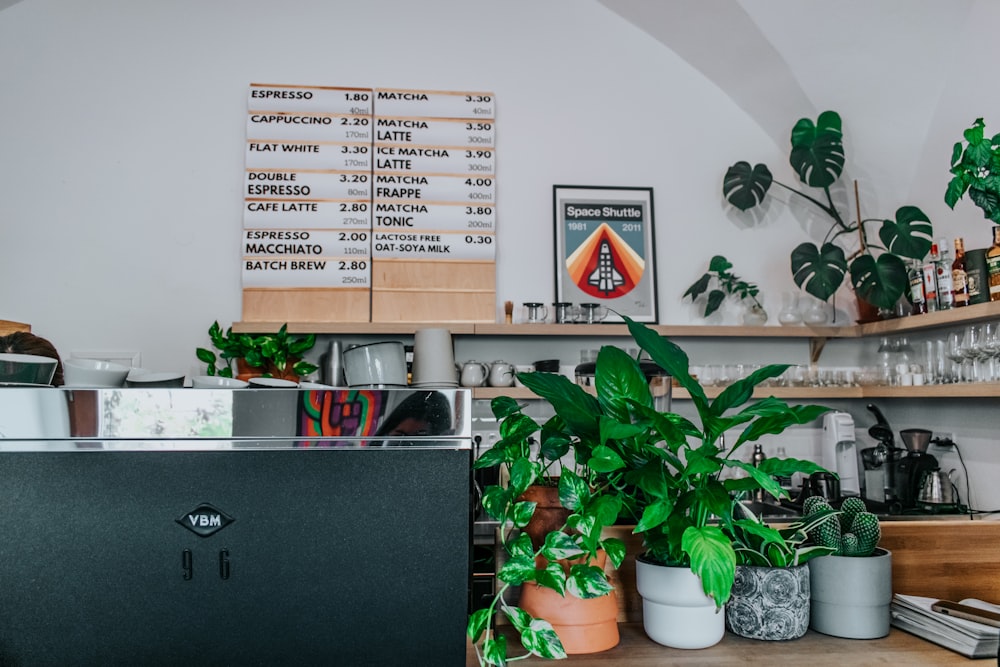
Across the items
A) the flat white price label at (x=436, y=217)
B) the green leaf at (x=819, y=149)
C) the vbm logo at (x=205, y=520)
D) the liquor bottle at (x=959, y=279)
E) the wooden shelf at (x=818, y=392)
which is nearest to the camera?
the vbm logo at (x=205, y=520)

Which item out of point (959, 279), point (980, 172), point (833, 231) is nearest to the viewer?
point (980, 172)

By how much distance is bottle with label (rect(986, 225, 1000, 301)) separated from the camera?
254cm

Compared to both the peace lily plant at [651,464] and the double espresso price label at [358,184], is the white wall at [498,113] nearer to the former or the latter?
the double espresso price label at [358,184]

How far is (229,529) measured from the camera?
1.12 meters

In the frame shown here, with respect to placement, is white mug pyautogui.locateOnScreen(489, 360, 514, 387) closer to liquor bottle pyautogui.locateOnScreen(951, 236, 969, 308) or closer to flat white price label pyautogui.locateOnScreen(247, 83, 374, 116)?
flat white price label pyautogui.locateOnScreen(247, 83, 374, 116)

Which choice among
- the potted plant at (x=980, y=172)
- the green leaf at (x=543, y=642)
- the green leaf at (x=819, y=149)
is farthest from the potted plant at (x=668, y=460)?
the green leaf at (x=819, y=149)

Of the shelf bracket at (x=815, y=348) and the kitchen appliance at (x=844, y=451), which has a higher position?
the shelf bracket at (x=815, y=348)

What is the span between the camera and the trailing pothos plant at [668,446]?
3.45ft

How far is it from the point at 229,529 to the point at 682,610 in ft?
2.46

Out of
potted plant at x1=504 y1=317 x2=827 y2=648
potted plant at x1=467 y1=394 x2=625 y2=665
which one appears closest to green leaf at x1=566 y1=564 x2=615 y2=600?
potted plant at x1=467 y1=394 x2=625 y2=665

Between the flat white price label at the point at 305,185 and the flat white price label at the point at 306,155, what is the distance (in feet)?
0.11

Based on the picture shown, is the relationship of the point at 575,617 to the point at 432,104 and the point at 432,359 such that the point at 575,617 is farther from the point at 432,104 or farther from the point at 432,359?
the point at 432,104

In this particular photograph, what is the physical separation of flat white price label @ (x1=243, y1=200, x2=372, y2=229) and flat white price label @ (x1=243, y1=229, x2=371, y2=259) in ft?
0.10

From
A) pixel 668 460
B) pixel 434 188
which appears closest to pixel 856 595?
pixel 668 460
